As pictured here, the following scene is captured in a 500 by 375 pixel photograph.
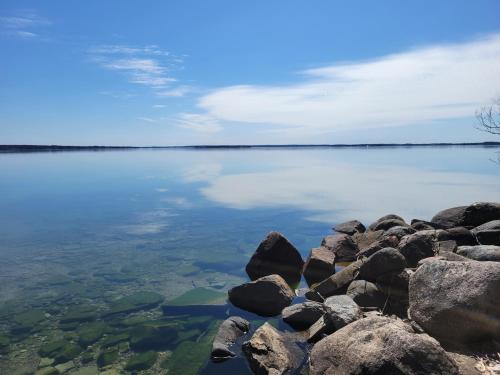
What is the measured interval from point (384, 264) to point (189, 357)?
5.50 meters

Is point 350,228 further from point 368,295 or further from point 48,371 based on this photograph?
point 48,371

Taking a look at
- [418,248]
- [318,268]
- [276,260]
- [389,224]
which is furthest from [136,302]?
[389,224]

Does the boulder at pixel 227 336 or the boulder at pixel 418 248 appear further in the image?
the boulder at pixel 418 248

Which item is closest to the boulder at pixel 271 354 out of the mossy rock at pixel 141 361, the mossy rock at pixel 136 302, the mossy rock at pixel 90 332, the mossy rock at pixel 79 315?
the mossy rock at pixel 141 361

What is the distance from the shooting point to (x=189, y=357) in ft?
29.6

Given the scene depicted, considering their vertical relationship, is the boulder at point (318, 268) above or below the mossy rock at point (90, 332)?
above

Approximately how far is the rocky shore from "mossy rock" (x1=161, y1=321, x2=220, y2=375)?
34 centimetres

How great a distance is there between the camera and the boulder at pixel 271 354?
26.6ft

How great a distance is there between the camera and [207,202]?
33.4m

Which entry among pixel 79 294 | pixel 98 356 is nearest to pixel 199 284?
pixel 79 294

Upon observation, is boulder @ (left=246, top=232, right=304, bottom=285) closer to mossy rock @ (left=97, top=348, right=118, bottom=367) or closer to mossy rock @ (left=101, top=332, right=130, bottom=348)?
mossy rock @ (left=101, top=332, right=130, bottom=348)

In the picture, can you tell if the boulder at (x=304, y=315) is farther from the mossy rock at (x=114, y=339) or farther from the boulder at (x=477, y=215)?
the boulder at (x=477, y=215)

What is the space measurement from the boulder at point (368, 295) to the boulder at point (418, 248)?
1804mm

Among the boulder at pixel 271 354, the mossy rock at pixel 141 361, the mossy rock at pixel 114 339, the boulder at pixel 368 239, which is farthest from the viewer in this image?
the boulder at pixel 368 239
